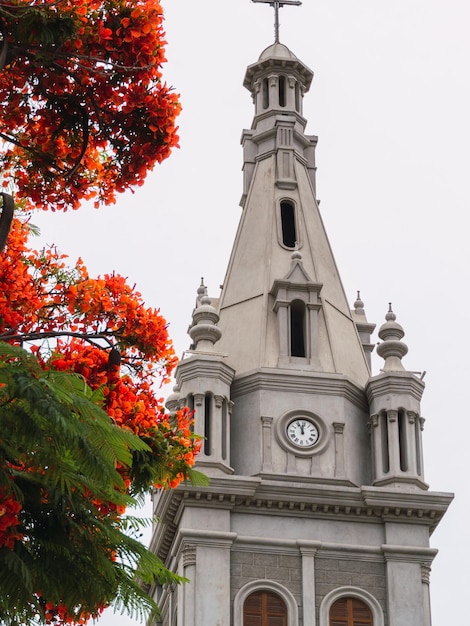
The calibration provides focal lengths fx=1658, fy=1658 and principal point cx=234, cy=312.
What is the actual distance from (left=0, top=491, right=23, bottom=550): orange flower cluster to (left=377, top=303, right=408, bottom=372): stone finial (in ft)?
121

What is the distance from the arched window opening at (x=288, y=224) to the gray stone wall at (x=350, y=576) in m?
11.5

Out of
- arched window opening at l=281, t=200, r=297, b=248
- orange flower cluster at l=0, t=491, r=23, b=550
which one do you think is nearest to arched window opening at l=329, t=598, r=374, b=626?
arched window opening at l=281, t=200, r=297, b=248

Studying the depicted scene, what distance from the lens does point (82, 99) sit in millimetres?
15406

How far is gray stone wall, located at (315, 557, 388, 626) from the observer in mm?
45469

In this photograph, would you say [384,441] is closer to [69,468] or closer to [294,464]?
[294,464]

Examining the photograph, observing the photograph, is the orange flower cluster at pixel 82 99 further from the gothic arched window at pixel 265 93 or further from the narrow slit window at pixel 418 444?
the gothic arched window at pixel 265 93

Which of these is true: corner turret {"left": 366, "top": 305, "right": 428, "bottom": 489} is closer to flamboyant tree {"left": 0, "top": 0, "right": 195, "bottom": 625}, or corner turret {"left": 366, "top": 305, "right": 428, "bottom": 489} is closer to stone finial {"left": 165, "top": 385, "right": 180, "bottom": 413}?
stone finial {"left": 165, "top": 385, "right": 180, "bottom": 413}

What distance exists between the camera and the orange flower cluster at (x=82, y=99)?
14.2 meters

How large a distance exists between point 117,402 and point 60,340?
87 cm

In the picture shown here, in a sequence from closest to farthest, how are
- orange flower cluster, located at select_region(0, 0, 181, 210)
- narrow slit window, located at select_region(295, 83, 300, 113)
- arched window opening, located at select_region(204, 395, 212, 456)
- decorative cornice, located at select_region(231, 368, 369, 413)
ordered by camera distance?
1. orange flower cluster, located at select_region(0, 0, 181, 210)
2. arched window opening, located at select_region(204, 395, 212, 456)
3. decorative cornice, located at select_region(231, 368, 369, 413)
4. narrow slit window, located at select_region(295, 83, 300, 113)

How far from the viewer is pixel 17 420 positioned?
11.9m

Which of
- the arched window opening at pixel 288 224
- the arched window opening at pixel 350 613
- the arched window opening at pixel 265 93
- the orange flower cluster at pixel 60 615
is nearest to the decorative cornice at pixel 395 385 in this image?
the arched window opening at pixel 350 613

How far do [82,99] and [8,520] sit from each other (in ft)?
15.3

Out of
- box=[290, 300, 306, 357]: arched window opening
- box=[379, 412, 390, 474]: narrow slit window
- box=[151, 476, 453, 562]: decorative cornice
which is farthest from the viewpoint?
box=[290, 300, 306, 357]: arched window opening
